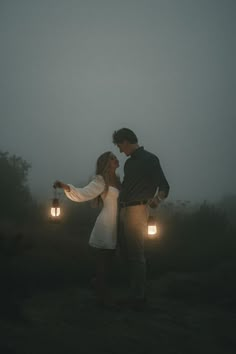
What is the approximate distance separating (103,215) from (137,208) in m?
0.43

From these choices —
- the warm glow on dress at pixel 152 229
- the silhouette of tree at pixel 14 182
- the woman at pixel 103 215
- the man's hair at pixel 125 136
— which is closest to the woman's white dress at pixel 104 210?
the woman at pixel 103 215

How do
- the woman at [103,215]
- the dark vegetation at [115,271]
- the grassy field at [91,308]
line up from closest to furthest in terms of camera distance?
the grassy field at [91,308] → the dark vegetation at [115,271] → the woman at [103,215]

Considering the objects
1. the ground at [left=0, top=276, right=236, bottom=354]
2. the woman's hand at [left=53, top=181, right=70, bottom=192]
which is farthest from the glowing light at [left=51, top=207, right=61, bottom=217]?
the ground at [left=0, top=276, right=236, bottom=354]

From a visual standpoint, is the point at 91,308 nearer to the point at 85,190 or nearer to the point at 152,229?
the point at 152,229

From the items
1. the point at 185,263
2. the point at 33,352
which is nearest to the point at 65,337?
the point at 33,352

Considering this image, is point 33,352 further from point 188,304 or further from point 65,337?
point 188,304

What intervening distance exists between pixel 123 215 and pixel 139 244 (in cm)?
41

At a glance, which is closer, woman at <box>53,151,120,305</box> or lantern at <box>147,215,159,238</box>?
woman at <box>53,151,120,305</box>

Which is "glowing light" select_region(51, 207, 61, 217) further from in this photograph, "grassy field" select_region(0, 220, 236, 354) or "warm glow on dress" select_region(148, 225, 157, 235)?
"warm glow on dress" select_region(148, 225, 157, 235)

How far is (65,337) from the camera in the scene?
3.62 meters

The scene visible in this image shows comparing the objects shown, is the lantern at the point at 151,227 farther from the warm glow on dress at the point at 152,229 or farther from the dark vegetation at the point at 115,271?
the dark vegetation at the point at 115,271

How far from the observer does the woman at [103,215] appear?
482cm

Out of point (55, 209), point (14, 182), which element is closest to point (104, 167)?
point (55, 209)

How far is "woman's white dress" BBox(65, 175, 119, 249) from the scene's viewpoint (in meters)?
4.80
